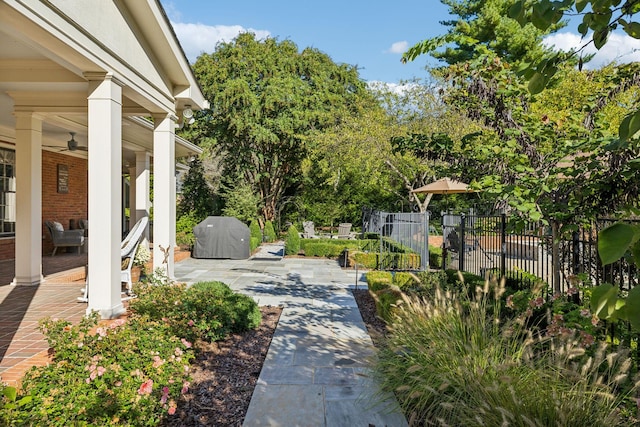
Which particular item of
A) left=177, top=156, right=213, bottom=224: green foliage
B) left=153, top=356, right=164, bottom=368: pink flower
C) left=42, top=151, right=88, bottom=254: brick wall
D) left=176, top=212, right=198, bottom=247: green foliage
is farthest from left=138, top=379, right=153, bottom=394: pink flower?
left=177, top=156, right=213, bottom=224: green foliage

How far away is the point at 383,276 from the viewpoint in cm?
759

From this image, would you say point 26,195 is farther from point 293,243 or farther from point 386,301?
point 293,243

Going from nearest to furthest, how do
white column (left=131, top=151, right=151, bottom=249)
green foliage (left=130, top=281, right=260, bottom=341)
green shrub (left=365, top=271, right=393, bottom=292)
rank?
green foliage (left=130, top=281, right=260, bottom=341) → green shrub (left=365, top=271, right=393, bottom=292) → white column (left=131, top=151, right=151, bottom=249)

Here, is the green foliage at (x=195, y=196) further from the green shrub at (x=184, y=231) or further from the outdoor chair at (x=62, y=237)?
the outdoor chair at (x=62, y=237)

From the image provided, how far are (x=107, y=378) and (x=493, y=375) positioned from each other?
2642 millimetres

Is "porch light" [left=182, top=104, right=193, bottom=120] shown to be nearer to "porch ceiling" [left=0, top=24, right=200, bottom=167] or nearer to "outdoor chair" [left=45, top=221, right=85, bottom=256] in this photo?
"porch ceiling" [left=0, top=24, right=200, bottom=167]

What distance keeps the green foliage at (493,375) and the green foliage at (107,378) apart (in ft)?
5.48

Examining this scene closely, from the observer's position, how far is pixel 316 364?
442 cm

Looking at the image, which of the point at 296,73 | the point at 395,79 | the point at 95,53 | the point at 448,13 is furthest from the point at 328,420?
the point at 448,13

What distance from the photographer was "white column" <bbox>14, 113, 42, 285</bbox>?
6707 millimetres

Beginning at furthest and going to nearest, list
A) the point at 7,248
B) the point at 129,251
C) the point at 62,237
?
1. the point at 62,237
2. the point at 7,248
3. the point at 129,251

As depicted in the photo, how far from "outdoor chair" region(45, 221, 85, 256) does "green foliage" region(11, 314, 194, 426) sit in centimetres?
820

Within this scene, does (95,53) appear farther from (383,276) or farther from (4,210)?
(4,210)

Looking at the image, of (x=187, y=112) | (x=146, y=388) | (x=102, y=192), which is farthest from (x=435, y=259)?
(x=146, y=388)
